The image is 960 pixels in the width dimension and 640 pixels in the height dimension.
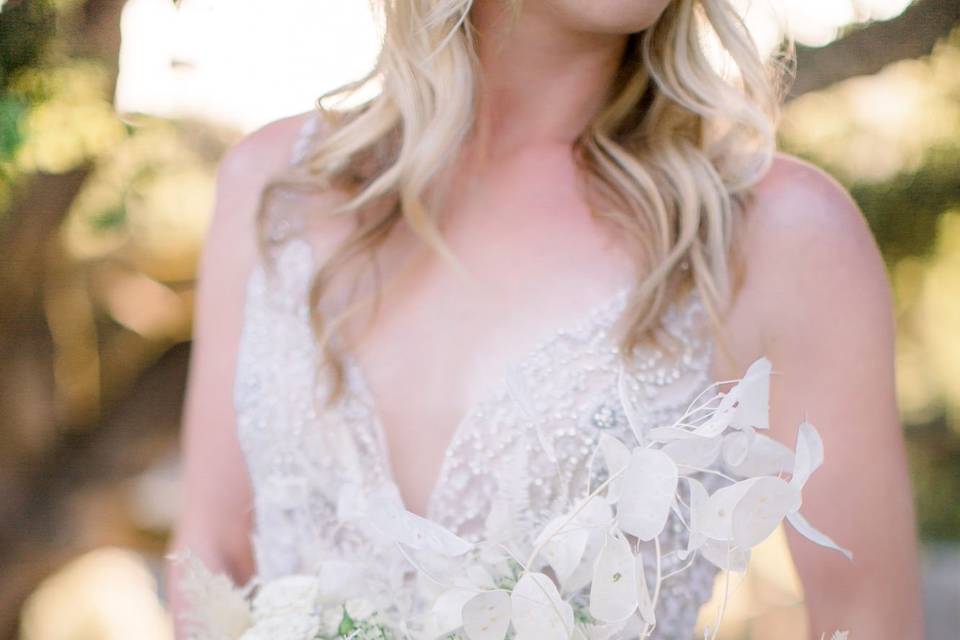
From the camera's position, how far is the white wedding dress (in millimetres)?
1414

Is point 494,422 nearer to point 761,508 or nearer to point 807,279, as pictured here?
point 807,279

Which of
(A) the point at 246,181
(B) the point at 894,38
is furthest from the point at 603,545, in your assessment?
(B) the point at 894,38

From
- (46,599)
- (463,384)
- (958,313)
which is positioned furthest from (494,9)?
(958,313)

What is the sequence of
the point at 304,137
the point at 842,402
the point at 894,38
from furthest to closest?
1. the point at 894,38
2. the point at 304,137
3. the point at 842,402

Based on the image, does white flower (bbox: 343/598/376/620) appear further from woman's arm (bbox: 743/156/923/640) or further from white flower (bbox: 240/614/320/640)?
woman's arm (bbox: 743/156/923/640)

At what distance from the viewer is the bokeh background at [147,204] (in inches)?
74.0

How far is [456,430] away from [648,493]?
77cm

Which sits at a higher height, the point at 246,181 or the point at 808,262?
the point at 246,181

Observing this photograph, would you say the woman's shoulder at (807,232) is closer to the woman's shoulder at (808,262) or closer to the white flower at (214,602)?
the woman's shoulder at (808,262)

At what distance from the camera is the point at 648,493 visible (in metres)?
0.71

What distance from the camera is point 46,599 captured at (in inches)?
109

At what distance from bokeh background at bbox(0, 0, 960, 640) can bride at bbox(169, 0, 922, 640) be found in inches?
8.4

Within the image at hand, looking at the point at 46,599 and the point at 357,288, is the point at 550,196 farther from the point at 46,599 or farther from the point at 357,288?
the point at 46,599

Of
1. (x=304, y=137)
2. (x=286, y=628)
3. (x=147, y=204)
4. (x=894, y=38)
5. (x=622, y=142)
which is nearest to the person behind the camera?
(x=286, y=628)
